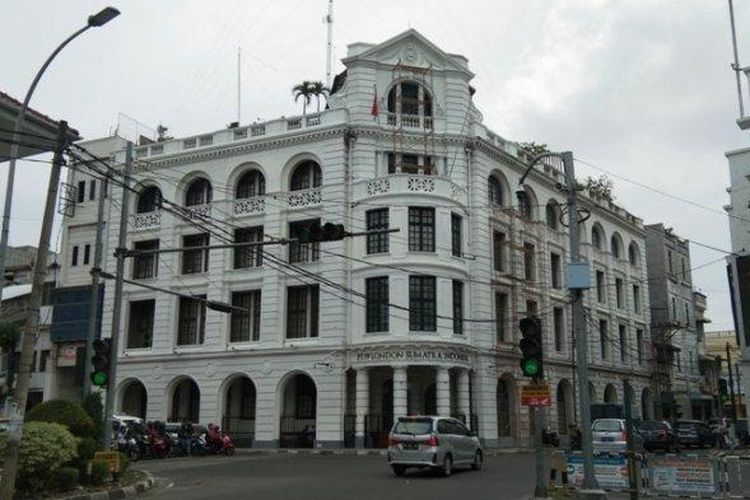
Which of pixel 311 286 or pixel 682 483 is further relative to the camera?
pixel 311 286

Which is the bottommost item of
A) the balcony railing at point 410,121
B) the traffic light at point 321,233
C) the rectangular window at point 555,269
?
the traffic light at point 321,233

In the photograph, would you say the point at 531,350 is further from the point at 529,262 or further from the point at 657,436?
the point at 529,262

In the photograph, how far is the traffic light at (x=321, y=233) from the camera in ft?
51.4

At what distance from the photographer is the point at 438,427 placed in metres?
22.7

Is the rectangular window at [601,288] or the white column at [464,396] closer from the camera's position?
the white column at [464,396]

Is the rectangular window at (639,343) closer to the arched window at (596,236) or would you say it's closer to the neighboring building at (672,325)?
the neighboring building at (672,325)

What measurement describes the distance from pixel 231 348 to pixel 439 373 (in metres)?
10.8

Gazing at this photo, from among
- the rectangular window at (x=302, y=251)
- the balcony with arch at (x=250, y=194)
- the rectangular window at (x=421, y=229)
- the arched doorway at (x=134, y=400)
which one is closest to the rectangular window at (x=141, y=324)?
the arched doorway at (x=134, y=400)

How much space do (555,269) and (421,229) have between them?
14.6 m

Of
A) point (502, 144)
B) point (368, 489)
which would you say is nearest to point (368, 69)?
point (502, 144)

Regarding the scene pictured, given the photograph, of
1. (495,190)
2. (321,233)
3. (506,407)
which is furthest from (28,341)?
(495,190)

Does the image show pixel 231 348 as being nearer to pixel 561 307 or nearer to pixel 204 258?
pixel 204 258

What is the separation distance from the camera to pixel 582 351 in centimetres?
1609

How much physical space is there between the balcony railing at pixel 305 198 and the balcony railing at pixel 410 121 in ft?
16.9
